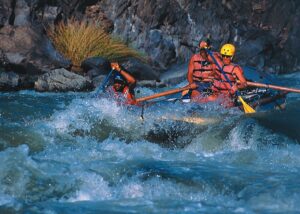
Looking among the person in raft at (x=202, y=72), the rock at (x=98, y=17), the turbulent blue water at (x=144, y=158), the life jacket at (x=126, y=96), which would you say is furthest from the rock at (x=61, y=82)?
the rock at (x=98, y=17)

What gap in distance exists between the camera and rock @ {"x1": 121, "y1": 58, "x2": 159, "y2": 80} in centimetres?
1333

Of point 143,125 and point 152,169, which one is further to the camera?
point 143,125

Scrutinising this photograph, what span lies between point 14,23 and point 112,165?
7.63m

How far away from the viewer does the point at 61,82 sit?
38.3 feet

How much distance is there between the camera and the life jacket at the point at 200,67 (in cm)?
993

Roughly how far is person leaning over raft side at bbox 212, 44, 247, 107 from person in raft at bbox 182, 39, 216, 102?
13cm

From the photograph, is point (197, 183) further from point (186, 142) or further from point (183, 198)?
point (186, 142)

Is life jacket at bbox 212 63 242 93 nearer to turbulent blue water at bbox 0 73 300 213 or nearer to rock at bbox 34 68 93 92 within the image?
turbulent blue water at bbox 0 73 300 213

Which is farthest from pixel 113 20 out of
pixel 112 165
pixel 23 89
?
pixel 112 165

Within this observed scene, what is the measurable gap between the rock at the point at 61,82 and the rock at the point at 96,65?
83 centimetres

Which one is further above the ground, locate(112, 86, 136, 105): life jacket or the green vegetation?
the green vegetation

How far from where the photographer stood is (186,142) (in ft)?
26.7

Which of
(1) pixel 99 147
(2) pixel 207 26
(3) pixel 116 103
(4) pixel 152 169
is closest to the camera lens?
(4) pixel 152 169

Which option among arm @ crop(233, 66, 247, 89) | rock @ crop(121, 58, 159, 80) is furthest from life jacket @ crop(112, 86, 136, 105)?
rock @ crop(121, 58, 159, 80)
